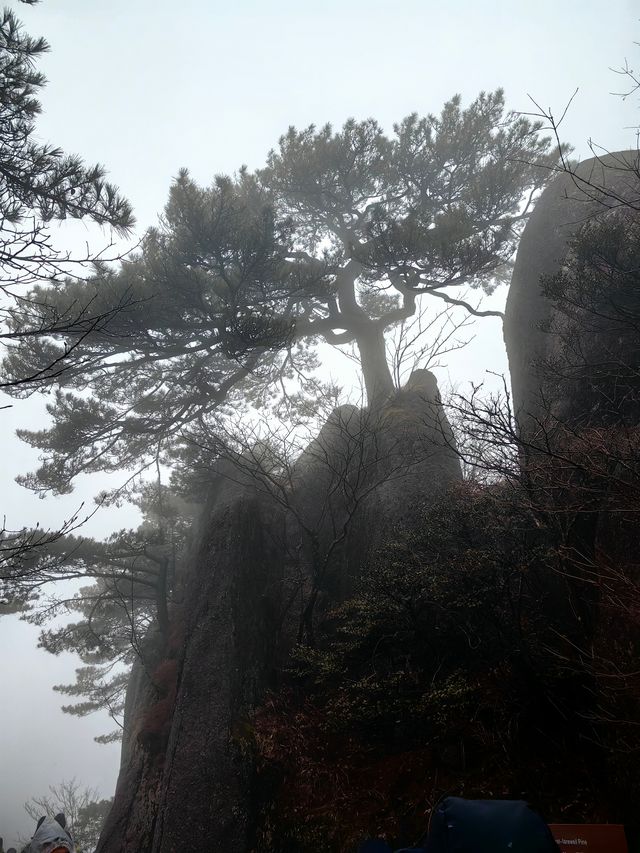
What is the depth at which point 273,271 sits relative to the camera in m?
11.6

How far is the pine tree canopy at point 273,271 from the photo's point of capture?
11109 millimetres

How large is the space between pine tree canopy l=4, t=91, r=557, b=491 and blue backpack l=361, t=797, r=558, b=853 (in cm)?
818

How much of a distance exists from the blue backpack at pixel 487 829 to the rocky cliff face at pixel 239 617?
14.6 ft

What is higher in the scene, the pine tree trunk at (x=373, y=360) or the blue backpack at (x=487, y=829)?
the pine tree trunk at (x=373, y=360)

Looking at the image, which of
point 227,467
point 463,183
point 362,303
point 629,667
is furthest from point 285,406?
point 629,667

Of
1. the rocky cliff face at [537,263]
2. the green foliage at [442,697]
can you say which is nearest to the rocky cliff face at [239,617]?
the green foliage at [442,697]

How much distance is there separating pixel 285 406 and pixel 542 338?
6.77 meters

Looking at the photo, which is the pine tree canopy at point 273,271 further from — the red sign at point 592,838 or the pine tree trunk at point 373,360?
the red sign at point 592,838

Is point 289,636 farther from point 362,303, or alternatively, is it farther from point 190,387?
point 362,303

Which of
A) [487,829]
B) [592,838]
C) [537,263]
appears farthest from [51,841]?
[537,263]

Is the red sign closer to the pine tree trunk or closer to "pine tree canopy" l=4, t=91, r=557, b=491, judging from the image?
"pine tree canopy" l=4, t=91, r=557, b=491

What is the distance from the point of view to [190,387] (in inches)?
512

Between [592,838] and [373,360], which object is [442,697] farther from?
[373,360]

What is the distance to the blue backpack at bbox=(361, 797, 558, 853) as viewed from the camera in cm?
217
